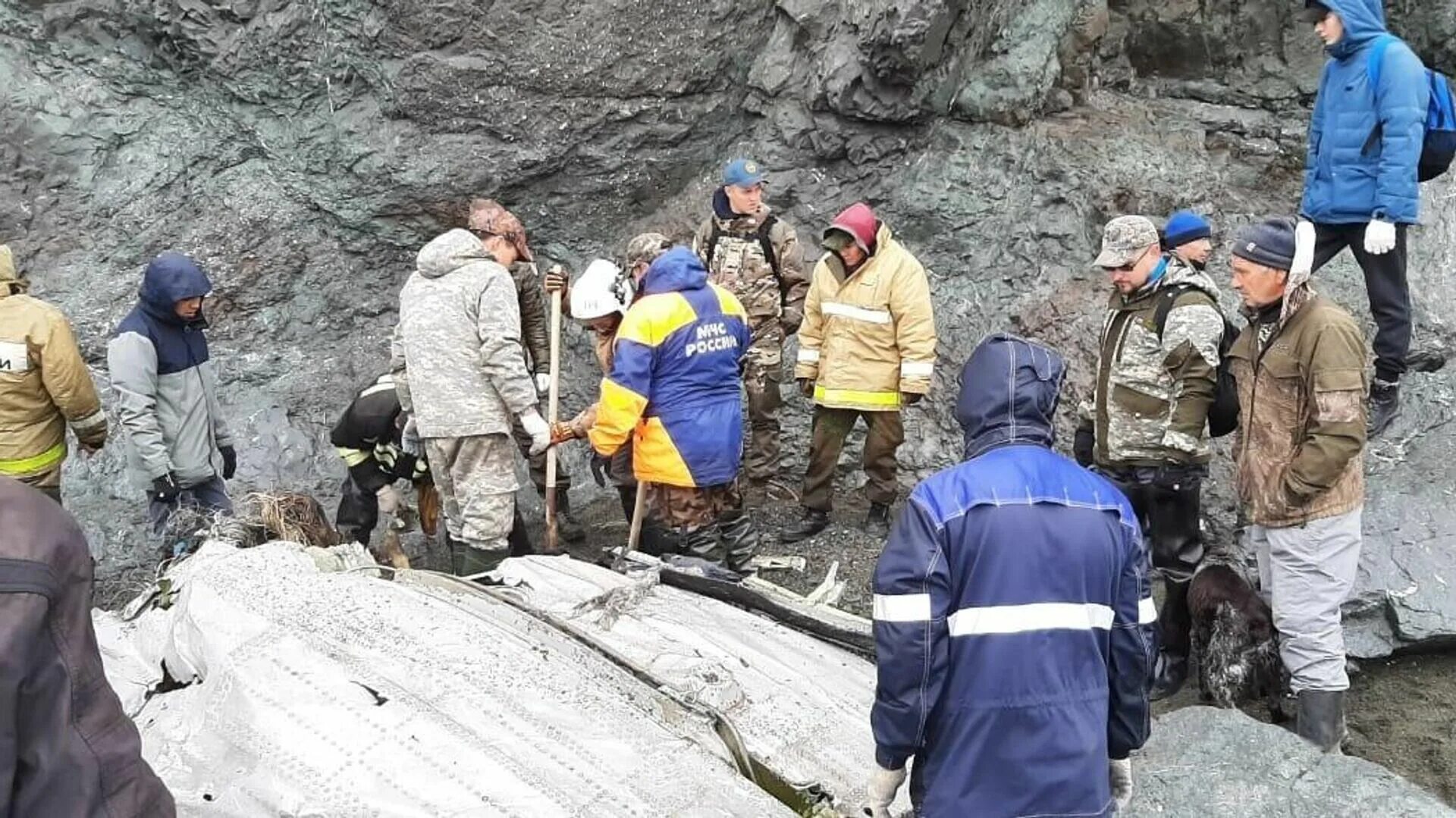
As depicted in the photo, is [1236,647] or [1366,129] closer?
[1236,647]

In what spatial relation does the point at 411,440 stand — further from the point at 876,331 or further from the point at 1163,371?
the point at 1163,371

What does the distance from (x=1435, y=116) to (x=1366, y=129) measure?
342mm

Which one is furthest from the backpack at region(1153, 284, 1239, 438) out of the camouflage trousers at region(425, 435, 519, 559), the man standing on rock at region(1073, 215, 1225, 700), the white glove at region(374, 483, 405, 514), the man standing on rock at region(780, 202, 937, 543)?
the white glove at region(374, 483, 405, 514)

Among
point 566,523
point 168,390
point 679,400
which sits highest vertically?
point 168,390

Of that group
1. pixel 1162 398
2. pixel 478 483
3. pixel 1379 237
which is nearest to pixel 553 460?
pixel 478 483

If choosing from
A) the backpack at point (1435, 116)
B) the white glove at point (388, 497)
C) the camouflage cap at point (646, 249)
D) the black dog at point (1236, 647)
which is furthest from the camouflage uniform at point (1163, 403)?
the white glove at point (388, 497)

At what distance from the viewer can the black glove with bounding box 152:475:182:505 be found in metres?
5.60

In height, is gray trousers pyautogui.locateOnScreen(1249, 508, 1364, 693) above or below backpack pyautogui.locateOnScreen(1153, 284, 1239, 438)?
below

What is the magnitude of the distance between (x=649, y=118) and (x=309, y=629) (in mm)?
5988

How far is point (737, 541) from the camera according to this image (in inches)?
229

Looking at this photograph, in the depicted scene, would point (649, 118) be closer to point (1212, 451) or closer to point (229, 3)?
point (229, 3)

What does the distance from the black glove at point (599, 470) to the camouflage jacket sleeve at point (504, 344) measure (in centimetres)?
134

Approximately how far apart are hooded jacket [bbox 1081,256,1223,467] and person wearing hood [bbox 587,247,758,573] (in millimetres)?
1702

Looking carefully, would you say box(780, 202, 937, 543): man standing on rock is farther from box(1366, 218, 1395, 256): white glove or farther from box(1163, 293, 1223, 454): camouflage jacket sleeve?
box(1366, 218, 1395, 256): white glove
